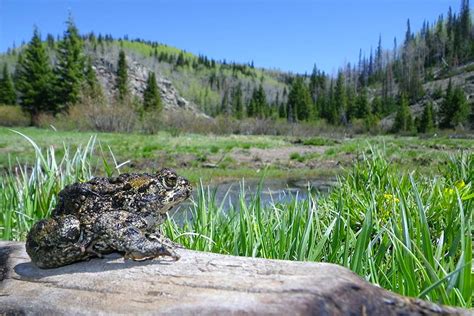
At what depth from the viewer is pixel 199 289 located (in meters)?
1.47

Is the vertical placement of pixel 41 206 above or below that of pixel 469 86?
below

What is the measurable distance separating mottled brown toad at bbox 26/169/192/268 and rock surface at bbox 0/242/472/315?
2.0 inches

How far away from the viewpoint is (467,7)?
89812 millimetres

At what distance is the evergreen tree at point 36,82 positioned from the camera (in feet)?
167

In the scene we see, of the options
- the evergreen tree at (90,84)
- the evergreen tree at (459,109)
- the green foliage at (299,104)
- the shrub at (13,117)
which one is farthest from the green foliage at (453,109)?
the shrub at (13,117)

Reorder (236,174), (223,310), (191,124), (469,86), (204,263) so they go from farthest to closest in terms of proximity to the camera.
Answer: (469,86), (191,124), (236,174), (204,263), (223,310)

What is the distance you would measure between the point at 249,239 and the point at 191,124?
38498 millimetres

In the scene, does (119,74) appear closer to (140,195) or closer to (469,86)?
(469,86)

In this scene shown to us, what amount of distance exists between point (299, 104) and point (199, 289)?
274 ft

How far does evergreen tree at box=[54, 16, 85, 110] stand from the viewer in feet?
163

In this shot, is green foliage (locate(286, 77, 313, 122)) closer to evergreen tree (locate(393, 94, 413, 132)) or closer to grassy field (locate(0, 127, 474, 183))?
evergreen tree (locate(393, 94, 413, 132))

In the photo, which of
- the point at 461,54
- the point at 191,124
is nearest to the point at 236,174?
the point at 191,124

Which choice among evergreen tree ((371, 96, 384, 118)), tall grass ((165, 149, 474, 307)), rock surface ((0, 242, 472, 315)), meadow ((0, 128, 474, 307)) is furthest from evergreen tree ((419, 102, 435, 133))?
rock surface ((0, 242, 472, 315))

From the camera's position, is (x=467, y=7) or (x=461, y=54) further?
(x=467, y=7)
